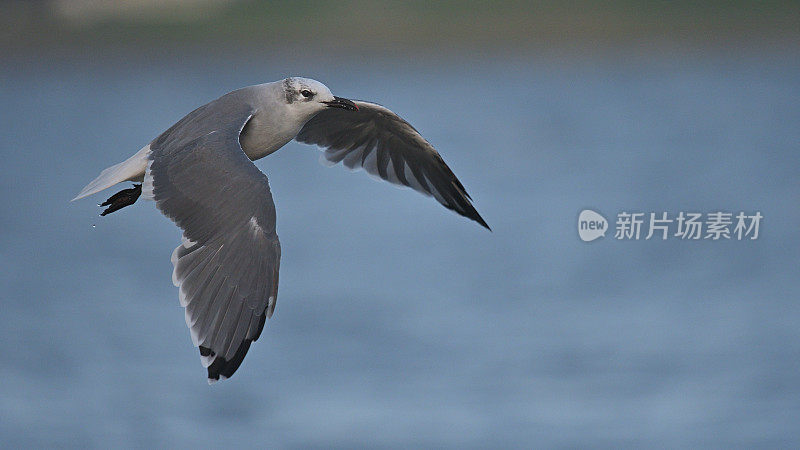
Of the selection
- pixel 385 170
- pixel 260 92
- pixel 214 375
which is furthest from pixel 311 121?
pixel 214 375

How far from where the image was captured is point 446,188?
11.0 feet

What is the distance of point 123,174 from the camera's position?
283 centimetres

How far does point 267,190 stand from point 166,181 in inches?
8.8

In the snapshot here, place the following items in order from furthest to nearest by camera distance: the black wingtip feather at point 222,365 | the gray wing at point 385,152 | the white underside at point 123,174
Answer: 1. the gray wing at point 385,152
2. the white underside at point 123,174
3. the black wingtip feather at point 222,365

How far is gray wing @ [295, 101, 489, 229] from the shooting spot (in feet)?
10.9

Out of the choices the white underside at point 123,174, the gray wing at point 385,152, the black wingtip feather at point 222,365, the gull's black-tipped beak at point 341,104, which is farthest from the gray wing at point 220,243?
the gray wing at point 385,152

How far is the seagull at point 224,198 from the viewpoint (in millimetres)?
2480

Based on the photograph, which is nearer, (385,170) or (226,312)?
(226,312)

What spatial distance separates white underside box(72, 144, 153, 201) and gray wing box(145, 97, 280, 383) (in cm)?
14

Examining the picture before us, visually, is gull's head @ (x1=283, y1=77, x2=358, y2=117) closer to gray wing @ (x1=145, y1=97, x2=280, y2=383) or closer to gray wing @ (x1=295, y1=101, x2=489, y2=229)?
gray wing @ (x1=145, y1=97, x2=280, y2=383)

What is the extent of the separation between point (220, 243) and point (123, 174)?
16.3 inches

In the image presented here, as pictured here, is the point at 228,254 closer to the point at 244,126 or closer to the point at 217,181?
the point at 217,181

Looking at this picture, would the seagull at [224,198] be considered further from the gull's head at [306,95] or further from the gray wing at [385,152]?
the gray wing at [385,152]

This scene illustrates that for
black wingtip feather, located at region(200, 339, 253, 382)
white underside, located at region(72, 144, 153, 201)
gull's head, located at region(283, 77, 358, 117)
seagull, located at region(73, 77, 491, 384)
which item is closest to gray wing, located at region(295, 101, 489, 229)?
seagull, located at region(73, 77, 491, 384)
